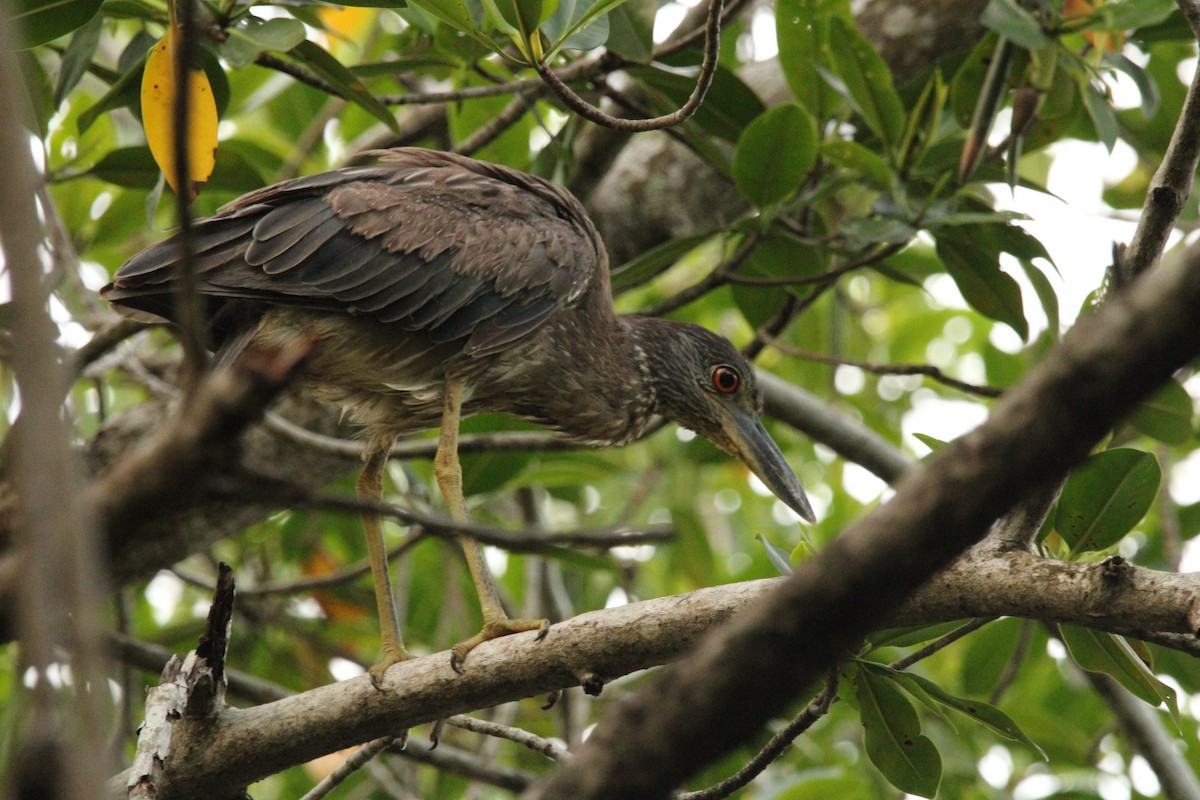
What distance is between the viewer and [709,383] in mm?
4809

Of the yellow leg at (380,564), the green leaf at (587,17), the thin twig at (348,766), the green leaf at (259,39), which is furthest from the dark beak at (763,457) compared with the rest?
the green leaf at (259,39)

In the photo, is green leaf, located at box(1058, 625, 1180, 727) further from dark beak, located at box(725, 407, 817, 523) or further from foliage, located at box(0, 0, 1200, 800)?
dark beak, located at box(725, 407, 817, 523)

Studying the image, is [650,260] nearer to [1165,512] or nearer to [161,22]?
[161,22]

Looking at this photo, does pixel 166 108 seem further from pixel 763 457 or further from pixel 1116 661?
pixel 1116 661

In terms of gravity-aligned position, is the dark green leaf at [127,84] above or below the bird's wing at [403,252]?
above

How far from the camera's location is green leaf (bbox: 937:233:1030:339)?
418cm

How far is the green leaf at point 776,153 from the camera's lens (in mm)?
3918

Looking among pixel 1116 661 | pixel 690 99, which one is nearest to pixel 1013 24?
pixel 690 99

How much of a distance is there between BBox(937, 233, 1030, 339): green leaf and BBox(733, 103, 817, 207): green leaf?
0.60 m

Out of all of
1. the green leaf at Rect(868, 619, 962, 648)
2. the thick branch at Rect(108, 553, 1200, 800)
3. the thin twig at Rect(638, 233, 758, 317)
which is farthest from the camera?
the thin twig at Rect(638, 233, 758, 317)

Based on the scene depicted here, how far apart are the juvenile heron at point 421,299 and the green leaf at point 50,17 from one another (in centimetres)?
65

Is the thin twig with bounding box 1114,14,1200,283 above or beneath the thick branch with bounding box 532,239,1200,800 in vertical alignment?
above

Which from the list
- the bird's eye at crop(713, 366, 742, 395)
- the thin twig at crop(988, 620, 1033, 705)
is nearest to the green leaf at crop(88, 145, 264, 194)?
the bird's eye at crop(713, 366, 742, 395)

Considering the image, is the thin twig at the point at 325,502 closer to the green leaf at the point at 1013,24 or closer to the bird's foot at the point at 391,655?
the bird's foot at the point at 391,655
